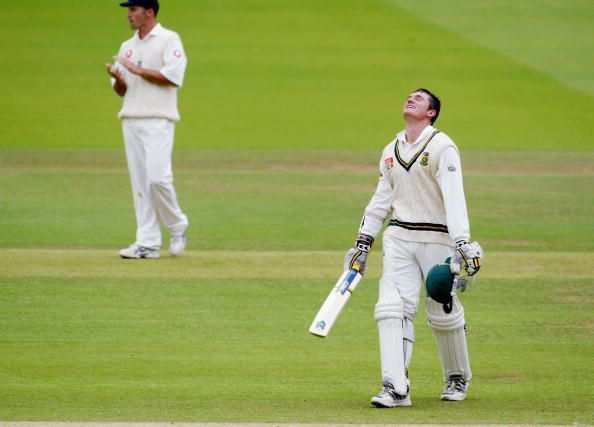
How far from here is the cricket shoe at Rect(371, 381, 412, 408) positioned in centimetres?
811

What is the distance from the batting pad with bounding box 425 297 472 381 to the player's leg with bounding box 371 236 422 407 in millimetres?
153

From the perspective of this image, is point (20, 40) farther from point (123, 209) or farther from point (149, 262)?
point (149, 262)

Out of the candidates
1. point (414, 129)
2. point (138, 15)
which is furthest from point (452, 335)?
point (138, 15)

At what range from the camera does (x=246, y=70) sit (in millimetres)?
35969

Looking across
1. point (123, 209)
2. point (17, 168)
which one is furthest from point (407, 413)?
point (17, 168)

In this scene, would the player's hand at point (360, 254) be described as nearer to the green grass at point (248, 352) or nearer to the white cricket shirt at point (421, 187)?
A: the white cricket shirt at point (421, 187)

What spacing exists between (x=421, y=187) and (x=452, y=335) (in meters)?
0.87

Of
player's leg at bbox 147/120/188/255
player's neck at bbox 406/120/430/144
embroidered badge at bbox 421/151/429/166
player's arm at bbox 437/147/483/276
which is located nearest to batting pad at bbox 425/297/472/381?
player's arm at bbox 437/147/483/276

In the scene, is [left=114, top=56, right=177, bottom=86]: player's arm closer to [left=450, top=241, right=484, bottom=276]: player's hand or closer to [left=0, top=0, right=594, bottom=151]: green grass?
[left=450, top=241, right=484, bottom=276]: player's hand

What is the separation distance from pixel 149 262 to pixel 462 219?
18.4ft

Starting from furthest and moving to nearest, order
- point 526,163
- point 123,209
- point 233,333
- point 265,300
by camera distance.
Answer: point 526,163
point 123,209
point 265,300
point 233,333

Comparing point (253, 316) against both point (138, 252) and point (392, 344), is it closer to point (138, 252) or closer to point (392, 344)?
point (138, 252)

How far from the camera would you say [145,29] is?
44.0 ft

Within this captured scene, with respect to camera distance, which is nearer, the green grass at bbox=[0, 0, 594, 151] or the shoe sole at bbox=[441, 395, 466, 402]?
the shoe sole at bbox=[441, 395, 466, 402]
